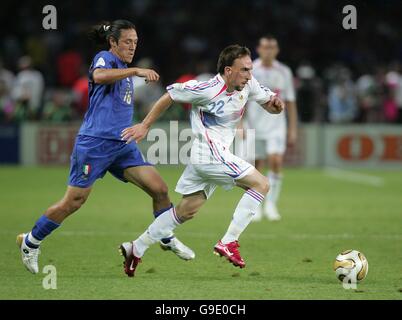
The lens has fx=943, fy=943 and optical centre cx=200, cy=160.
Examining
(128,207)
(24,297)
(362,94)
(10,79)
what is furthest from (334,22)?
(24,297)

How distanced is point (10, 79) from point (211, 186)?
50.6 feet

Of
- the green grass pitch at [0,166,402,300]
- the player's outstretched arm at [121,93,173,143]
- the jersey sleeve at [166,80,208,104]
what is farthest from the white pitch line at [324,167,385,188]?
the player's outstretched arm at [121,93,173,143]

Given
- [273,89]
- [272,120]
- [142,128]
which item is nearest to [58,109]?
[272,120]

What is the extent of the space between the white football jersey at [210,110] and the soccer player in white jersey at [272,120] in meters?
4.47

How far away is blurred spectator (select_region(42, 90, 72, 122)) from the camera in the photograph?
21594 millimetres

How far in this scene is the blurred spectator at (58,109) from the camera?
850 inches

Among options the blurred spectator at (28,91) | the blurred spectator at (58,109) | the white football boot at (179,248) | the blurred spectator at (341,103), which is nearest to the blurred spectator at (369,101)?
the blurred spectator at (341,103)

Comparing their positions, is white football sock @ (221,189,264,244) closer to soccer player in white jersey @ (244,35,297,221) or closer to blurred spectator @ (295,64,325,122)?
soccer player in white jersey @ (244,35,297,221)

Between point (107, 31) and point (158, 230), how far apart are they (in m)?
1.89

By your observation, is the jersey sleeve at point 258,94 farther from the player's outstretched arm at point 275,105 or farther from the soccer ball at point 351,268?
the soccer ball at point 351,268

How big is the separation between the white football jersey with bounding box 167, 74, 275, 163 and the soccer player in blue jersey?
0.54 metres

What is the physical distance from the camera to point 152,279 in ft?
27.0

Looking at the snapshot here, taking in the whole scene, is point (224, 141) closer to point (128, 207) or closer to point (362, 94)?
point (128, 207)

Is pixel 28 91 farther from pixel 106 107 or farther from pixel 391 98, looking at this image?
pixel 106 107
